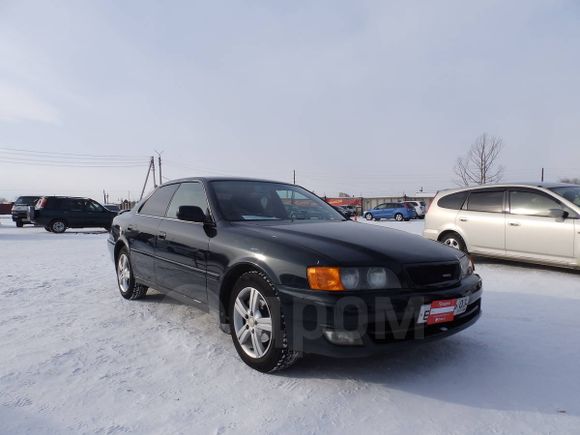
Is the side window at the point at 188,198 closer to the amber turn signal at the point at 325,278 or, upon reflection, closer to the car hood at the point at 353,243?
the car hood at the point at 353,243

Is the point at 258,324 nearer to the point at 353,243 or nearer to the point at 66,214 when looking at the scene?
the point at 353,243

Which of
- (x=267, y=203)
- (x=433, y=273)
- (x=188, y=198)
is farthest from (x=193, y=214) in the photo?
(x=433, y=273)

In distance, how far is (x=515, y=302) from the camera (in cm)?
460

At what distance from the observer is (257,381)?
2.71 m

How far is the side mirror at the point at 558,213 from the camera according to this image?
6.04 metres

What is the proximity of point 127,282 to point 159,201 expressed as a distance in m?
1.06

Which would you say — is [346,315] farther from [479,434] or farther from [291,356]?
[479,434]

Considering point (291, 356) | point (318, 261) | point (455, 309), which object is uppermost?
point (318, 261)

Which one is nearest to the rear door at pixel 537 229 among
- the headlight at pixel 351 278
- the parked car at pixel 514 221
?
the parked car at pixel 514 221

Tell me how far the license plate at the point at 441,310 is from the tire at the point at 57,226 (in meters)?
16.8

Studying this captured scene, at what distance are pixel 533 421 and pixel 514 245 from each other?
4.91m

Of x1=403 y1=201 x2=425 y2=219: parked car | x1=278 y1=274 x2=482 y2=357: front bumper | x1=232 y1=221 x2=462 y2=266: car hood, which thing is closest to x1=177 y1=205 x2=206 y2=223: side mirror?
x1=232 y1=221 x2=462 y2=266: car hood

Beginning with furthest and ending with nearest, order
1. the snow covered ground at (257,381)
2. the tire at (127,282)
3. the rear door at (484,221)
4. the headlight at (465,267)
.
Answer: the rear door at (484,221), the tire at (127,282), the headlight at (465,267), the snow covered ground at (257,381)

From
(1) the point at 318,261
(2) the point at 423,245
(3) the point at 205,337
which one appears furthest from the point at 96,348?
(2) the point at 423,245
